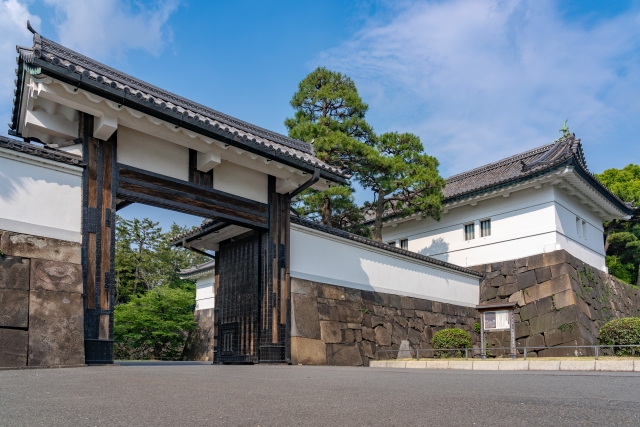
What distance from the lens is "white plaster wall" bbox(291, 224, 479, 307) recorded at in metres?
11.6

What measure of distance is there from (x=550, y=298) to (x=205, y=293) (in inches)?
461

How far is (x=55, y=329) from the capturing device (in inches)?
267

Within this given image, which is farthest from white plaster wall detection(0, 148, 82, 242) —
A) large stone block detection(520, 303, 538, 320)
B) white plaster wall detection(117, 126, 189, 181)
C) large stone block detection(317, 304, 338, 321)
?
large stone block detection(520, 303, 538, 320)

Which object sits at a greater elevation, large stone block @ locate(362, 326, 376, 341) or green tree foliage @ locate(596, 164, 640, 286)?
green tree foliage @ locate(596, 164, 640, 286)

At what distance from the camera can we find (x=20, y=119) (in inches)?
333

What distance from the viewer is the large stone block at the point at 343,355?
37.0ft

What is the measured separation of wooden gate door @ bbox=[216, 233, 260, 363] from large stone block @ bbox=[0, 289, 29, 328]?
4477 mm

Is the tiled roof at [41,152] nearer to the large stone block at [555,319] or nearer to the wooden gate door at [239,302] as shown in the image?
the wooden gate door at [239,302]

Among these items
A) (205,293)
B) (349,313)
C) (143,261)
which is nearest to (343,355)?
(349,313)

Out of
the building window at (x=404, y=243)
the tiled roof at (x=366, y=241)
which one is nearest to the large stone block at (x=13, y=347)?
the tiled roof at (x=366, y=241)

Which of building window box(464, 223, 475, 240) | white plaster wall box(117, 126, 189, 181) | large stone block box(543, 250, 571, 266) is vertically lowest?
large stone block box(543, 250, 571, 266)

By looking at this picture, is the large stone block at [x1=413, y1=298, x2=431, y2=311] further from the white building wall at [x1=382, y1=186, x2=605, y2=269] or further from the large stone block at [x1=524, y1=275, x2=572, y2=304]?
the white building wall at [x1=382, y1=186, x2=605, y2=269]

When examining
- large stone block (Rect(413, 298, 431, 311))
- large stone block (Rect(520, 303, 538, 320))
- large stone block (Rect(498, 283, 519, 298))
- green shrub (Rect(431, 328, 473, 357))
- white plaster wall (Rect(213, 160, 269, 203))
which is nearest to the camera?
white plaster wall (Rect(213, 160, 269, 203))

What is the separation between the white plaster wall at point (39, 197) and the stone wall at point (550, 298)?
1199cm
